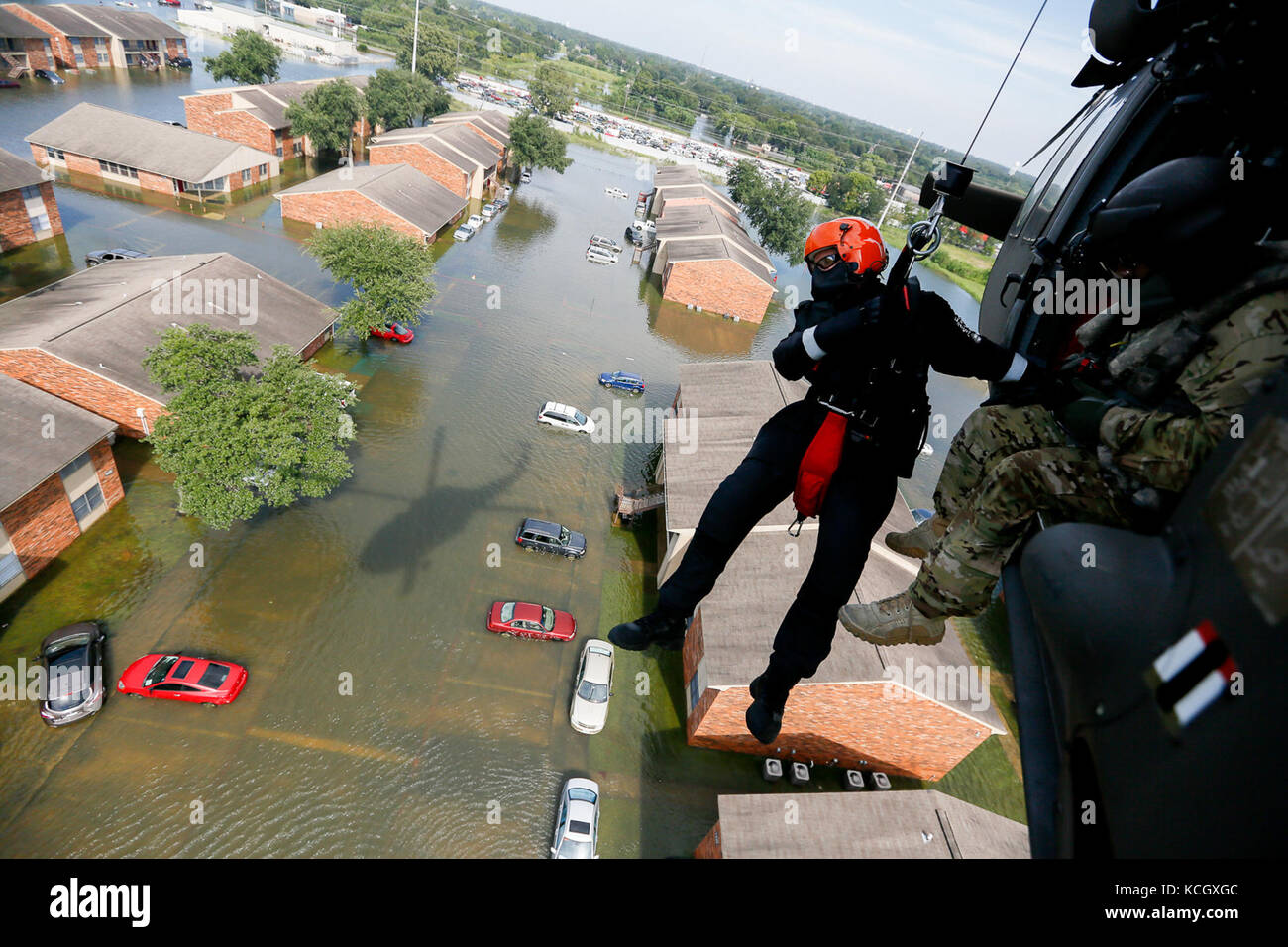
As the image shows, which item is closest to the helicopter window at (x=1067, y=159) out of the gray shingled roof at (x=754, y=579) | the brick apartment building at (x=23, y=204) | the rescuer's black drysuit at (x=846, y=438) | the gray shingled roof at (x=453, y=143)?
the rescuer's black drysuit at (x=846, y=438)

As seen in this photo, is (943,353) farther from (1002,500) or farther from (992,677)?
(992,677)

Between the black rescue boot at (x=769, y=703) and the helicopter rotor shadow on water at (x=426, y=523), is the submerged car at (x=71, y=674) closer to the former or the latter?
Result: the helicopter rotor shadow on water at (x=426, y=523)

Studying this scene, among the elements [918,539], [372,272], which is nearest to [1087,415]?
[918,539]

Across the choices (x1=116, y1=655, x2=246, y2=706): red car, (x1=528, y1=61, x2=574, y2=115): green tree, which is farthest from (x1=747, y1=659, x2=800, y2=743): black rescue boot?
(x1=528, y1=61, x2=574, y2=115): green tree

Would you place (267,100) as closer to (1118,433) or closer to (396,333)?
(396,333)

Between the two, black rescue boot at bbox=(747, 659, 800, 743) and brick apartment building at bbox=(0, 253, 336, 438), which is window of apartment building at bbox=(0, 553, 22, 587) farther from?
black rescue boot at bbox=(747, 659, 800, 743)

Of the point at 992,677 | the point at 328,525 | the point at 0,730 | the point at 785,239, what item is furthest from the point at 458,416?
the point at 785,239
